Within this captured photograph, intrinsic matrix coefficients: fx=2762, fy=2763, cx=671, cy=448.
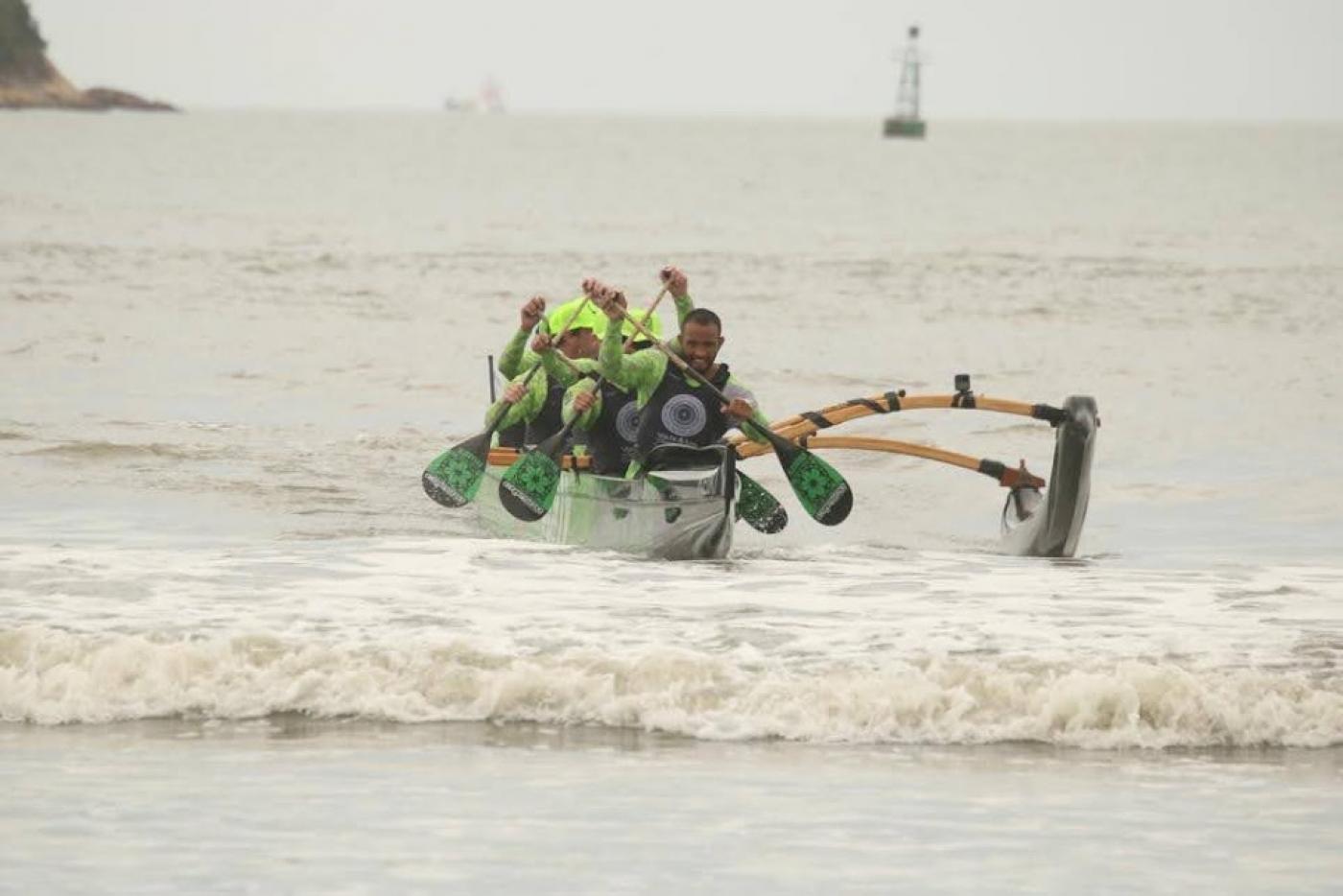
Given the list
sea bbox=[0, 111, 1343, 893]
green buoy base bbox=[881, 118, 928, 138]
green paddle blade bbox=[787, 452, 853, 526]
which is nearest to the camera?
sea bbox=[0, 111, 1343, 893]

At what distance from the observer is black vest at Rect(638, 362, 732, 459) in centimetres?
1590

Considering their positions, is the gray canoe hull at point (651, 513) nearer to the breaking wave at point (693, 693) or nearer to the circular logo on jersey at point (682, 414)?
the circular logo on jersey at point (682, 414)

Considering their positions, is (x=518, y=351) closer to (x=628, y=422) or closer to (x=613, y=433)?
(x=613, y=433)

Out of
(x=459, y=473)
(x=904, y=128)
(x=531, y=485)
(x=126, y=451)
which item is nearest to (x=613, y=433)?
(x=531, y=485)

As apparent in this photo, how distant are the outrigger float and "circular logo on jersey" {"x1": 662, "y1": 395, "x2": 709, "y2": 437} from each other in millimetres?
138

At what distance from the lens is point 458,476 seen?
17.7m

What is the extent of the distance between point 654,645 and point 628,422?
3.02m

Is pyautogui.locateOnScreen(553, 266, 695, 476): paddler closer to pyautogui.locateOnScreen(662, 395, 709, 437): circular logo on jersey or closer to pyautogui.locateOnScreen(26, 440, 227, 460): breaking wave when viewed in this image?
pyautogui.locateOnScreen(662, 395, 709, 437): circular logo on jersey

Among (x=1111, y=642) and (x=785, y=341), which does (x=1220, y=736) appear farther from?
(x=785, y=341)

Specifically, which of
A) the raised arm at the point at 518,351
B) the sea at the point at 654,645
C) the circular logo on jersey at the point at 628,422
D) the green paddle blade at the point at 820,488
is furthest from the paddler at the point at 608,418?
the green paddle blade at the point at 820,488

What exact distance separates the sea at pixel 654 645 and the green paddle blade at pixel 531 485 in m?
0.28

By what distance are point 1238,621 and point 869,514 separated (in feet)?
21.9

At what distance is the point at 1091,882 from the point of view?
9.77 metres

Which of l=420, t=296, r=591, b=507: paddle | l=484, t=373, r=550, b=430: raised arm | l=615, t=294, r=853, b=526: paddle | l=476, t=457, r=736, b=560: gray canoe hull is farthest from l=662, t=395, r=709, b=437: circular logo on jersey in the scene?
l=420, t=296, r=591, b=507: paddle
